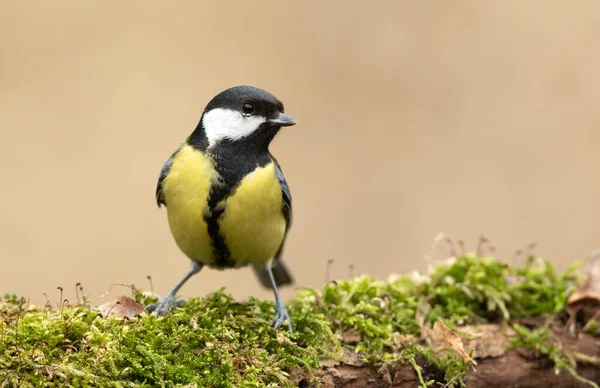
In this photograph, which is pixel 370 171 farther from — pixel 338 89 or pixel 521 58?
pixel 521 58

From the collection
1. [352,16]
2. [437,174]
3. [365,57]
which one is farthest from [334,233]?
[352,16]

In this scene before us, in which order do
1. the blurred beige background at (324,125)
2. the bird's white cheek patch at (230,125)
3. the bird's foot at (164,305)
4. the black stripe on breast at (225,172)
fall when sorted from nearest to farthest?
the bird's foot at (164,305) → the black stripe on breast at (225,172) → the bird's white cheek patch at (230,125) → the blurred beige background at (324,125)

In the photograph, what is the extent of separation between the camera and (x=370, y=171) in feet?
29.1

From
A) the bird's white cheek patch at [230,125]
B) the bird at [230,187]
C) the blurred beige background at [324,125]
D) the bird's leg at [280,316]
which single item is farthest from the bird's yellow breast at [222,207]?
the blurred beige background at [324,125]

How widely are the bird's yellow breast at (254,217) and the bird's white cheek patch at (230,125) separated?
24cm

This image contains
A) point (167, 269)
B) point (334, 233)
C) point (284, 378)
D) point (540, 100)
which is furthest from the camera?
point (540, 100)

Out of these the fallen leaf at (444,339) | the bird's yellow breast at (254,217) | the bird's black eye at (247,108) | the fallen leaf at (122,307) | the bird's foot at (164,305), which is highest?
the bird's black eye at (247,108)

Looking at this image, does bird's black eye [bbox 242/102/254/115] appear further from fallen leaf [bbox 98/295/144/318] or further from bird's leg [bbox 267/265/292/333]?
fallen leaf [bbox 98/295/144/318]

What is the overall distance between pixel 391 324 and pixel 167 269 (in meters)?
4.54

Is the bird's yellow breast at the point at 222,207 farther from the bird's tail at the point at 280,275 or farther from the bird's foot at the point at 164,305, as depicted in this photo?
the bird's tail at the point at 280,275

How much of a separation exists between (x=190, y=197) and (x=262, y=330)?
0.86 metres

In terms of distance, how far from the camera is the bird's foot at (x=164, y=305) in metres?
3.43

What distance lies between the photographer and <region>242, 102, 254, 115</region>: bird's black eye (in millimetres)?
3830

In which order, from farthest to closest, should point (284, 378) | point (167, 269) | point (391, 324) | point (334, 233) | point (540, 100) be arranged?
point (540, 100) → point (334, 233) → point (167, 269) → point (391, 324) → point (284, 378)
